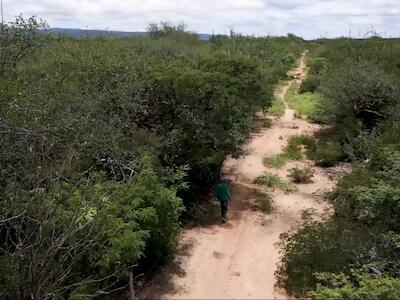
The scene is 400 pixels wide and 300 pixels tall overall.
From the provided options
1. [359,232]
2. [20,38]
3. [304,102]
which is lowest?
[304,102]

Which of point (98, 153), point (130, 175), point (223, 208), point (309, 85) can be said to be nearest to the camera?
point (130, 175)

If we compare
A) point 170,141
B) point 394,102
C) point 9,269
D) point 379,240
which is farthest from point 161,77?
point 394,102

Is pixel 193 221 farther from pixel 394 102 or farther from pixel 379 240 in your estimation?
pixel 394 102

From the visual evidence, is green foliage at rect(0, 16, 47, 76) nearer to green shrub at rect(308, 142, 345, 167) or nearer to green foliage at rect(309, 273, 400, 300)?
green foliage at rect(309, 273, 400, 300)

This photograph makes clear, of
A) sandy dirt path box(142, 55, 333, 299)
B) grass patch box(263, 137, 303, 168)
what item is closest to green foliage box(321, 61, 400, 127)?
grass patch box(263, 137, 303, 168)

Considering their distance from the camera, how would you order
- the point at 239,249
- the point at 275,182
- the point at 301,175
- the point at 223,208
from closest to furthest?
1. the point at 239,249
2. the point at 223,208
3. the point at 275,182
4. the point at 301,175

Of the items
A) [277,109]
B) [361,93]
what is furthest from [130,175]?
[277,109]

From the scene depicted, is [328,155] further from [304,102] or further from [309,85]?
[309,85]
